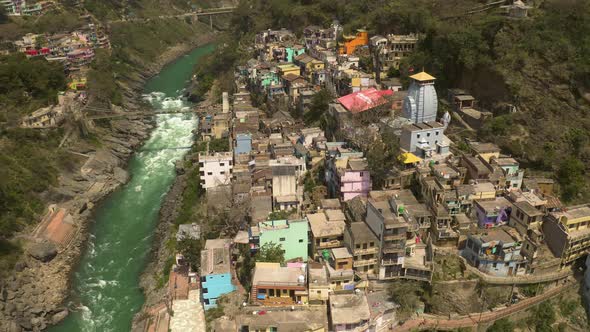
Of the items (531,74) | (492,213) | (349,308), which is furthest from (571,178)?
(349,308)

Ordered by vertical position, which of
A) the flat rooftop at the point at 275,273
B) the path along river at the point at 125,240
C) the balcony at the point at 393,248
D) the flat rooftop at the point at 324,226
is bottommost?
the path along river at the point at 125,240

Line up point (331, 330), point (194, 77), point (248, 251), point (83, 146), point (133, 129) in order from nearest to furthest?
point (331, 330)
point (248, 251)
point (83, 146)
point (133, 129)
point (194, 77)

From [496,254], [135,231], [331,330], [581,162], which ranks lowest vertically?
[135,231]

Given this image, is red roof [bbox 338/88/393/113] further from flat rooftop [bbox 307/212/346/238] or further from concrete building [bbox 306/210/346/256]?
concrete building [bbox 306/210/346/256]

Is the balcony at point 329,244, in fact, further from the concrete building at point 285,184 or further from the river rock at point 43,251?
the river rock at point 43,251

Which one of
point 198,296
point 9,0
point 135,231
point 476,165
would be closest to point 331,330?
point 198,296

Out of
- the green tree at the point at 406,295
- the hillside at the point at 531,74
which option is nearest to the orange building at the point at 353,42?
the hillside at the point at 531,74

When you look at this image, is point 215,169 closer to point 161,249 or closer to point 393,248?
point 161,249

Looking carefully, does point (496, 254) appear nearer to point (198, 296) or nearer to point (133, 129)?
point (198, 296)
